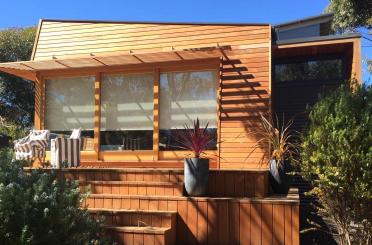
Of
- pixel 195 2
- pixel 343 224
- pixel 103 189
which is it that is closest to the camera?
pixel 343 224

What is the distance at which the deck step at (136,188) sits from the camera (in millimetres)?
5945

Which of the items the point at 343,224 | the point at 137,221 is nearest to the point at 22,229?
the point at 137,221

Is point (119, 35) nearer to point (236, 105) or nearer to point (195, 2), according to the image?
point (236, 105)

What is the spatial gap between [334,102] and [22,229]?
3.46 metres

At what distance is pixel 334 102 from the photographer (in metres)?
4.92

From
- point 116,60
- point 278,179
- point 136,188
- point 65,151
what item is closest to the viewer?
point 136,188

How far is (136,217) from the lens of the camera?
5.50 meters

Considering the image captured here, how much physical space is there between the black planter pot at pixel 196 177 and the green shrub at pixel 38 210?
5.48 ft

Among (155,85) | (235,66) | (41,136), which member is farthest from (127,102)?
(235,66)

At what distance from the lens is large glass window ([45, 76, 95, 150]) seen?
9328 mm

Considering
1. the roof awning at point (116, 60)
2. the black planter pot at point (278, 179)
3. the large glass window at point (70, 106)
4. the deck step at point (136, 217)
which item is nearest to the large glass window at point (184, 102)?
the roof awning at point (116, 60)

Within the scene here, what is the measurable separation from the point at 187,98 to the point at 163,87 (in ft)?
1.83

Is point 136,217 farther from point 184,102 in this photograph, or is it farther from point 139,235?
point 184,102

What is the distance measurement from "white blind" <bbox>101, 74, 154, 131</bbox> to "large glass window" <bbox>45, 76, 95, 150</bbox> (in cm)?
34
